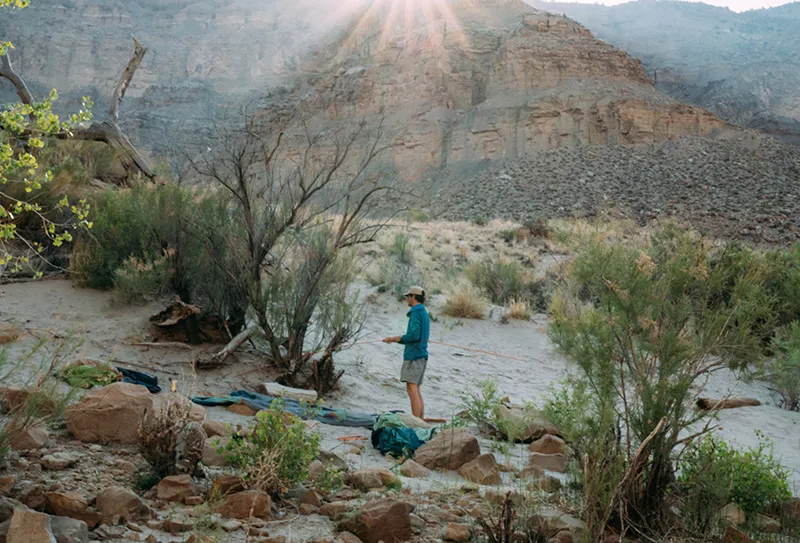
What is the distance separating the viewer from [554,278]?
18188 millimetres

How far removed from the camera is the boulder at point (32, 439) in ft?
13.8

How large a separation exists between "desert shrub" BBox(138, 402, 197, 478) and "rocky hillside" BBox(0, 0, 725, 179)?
38.1 meters

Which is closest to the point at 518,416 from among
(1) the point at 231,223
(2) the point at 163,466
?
(2) the point at 163,466

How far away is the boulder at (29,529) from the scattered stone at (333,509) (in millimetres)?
1523

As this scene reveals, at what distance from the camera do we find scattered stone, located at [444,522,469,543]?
389cm

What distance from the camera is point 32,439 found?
169 inches

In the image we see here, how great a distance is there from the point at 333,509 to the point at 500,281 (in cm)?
1305

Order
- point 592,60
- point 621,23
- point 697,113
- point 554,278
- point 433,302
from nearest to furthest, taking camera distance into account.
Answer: point 433,302 → point 554,278 → point 697,113 → point 592,60 → point 621,23

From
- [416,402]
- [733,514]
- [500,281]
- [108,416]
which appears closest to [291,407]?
[416,402]

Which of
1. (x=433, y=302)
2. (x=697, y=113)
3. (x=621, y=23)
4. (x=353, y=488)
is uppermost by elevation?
(x=621, y=23)

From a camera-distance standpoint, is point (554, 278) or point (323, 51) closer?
point (554, 278)

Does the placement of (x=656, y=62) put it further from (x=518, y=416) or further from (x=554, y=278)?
(x=518, y=416)

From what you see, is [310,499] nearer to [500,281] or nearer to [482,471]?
[482,471]

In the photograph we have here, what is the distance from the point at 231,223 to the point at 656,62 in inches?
3514
